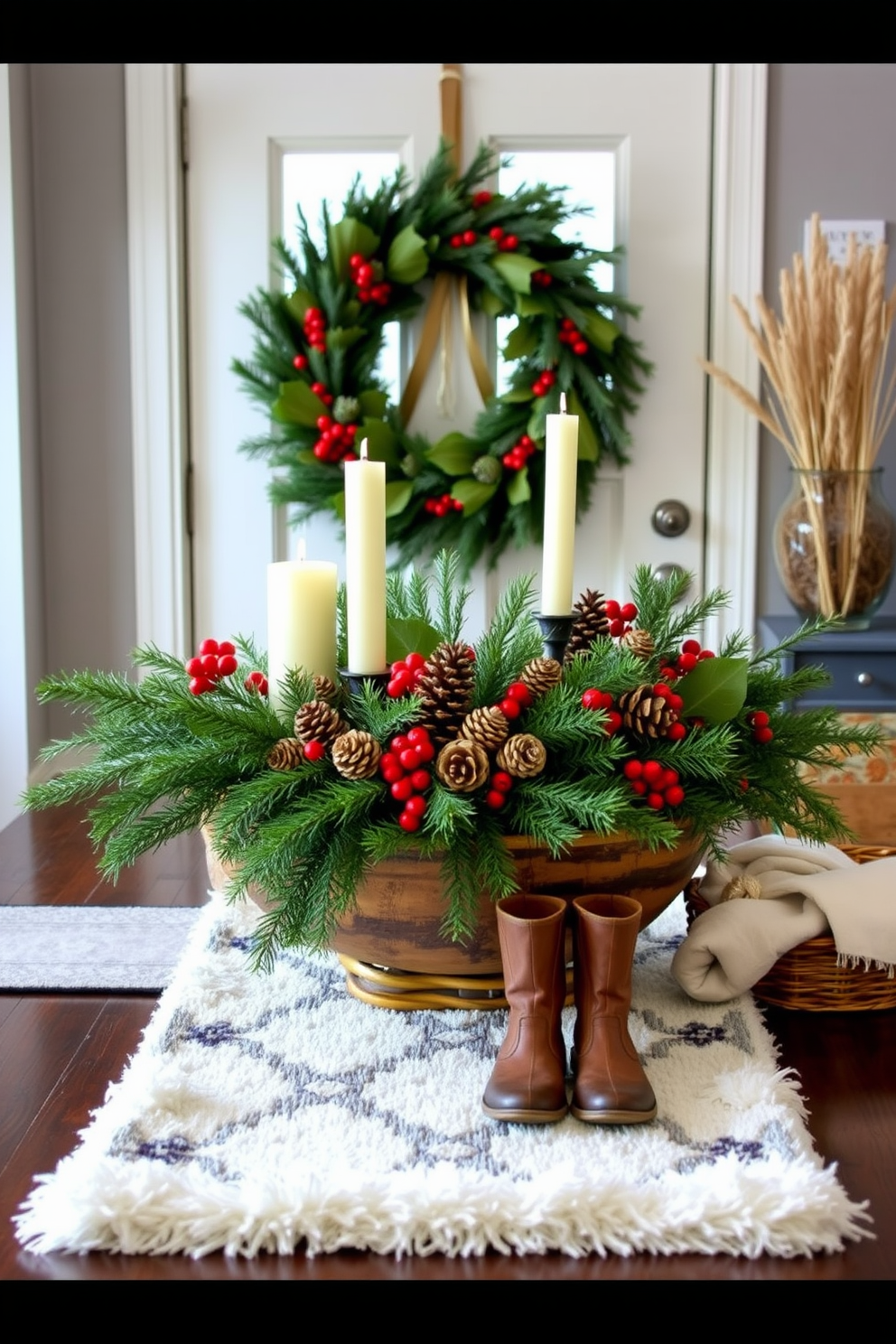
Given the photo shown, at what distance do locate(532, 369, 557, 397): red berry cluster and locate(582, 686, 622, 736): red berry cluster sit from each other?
65.7 inches

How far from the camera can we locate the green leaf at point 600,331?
247cm

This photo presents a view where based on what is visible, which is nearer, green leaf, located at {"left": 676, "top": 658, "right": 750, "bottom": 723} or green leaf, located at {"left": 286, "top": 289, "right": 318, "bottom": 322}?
green leaf, located at {"left": 676, "top": 658, "right": 750, "bottom": 723}

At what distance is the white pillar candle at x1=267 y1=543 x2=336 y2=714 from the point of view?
94cm

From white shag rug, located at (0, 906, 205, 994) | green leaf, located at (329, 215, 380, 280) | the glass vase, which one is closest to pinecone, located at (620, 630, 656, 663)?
white shag rug, located at (0, 906, 205, 994)

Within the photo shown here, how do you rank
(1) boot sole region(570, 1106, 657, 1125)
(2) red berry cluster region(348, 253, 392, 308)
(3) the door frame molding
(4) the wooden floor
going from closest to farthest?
(4) the wooden floor → (1) boot sole region(570, 1106, 657, 1125) → (2) red berry cluster region(348, 253, 392, 308) → (3) the door frame molding

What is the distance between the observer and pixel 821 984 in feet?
3.20

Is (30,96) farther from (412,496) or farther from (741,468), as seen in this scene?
(741,468)

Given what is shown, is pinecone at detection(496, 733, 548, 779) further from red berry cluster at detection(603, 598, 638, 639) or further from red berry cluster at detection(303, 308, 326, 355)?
red berry cluster at detection(303, 308, 326, 355)

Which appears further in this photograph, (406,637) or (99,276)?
(99,276)

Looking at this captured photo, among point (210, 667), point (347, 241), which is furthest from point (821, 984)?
point (347, 241)

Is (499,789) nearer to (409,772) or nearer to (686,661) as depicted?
(409,772)

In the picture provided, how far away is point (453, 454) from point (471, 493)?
0.09m
